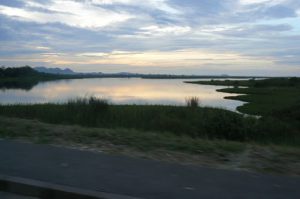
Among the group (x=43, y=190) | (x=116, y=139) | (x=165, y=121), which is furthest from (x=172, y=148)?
(x=165, y=121)

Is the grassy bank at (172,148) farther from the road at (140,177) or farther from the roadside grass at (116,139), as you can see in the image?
the road at (140,177)

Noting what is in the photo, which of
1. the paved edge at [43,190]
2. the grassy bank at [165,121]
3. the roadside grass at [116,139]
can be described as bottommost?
the grassy bank at [165,121]

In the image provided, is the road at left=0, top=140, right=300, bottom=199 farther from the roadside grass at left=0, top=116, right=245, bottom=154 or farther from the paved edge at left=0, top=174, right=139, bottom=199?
the roadside grass at left=0, top=116, right=245, bottom=154

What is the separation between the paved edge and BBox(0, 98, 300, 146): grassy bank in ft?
40.3

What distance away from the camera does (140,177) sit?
627cm

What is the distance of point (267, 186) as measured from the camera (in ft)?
19.5

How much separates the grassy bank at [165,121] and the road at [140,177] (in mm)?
10989

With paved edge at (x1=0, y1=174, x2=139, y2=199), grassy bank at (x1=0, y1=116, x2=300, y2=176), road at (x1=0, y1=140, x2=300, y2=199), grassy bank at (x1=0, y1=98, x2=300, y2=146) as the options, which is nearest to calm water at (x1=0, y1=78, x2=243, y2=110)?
grassy bank at (x1=0, y1=98, x2=300, y2=146)

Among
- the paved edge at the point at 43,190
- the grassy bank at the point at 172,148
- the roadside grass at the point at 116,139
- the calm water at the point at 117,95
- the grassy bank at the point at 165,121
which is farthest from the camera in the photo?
the calm water at the point at 117,95

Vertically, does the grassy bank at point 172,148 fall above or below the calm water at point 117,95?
Answer: above

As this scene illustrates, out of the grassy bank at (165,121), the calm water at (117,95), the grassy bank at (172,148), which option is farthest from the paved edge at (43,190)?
the calm water at (117,95)

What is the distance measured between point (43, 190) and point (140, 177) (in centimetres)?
139

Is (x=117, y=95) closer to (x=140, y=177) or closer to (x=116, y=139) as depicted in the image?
(x=116, y=139)

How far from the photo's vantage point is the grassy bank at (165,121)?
18.7 m
